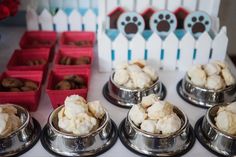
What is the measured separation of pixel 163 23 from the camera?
3.10 feet

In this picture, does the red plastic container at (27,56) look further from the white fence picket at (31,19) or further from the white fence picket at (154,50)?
the white fence picket at (154,50)

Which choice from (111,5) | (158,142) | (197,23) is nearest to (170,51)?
(197,23)

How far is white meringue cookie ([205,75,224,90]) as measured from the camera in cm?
79

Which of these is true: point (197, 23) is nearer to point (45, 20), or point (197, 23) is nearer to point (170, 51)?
point (170, 51)

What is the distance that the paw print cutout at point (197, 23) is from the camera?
3.08 ft

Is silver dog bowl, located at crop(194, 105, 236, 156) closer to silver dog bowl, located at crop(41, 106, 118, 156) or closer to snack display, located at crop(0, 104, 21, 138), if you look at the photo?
silver dog bowl, located at crop(41, 106, 118, 156)

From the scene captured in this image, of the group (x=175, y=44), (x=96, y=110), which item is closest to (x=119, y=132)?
(x=96, y=110)

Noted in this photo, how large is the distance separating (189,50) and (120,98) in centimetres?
25

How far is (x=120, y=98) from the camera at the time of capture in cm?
82

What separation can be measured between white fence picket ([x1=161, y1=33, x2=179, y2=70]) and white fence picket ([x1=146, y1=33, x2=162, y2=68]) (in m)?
0.01

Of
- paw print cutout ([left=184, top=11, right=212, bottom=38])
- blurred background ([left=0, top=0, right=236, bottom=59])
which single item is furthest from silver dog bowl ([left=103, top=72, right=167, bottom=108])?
blurred background ([left=0, top=0, right=236, bottom=59])

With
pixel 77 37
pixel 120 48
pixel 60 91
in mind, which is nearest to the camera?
pixel 60 91

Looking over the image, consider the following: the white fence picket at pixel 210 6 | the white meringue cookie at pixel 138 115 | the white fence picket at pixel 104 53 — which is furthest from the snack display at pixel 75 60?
the white fence picket at pixel 210 6

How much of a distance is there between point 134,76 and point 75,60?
0.21 metres
